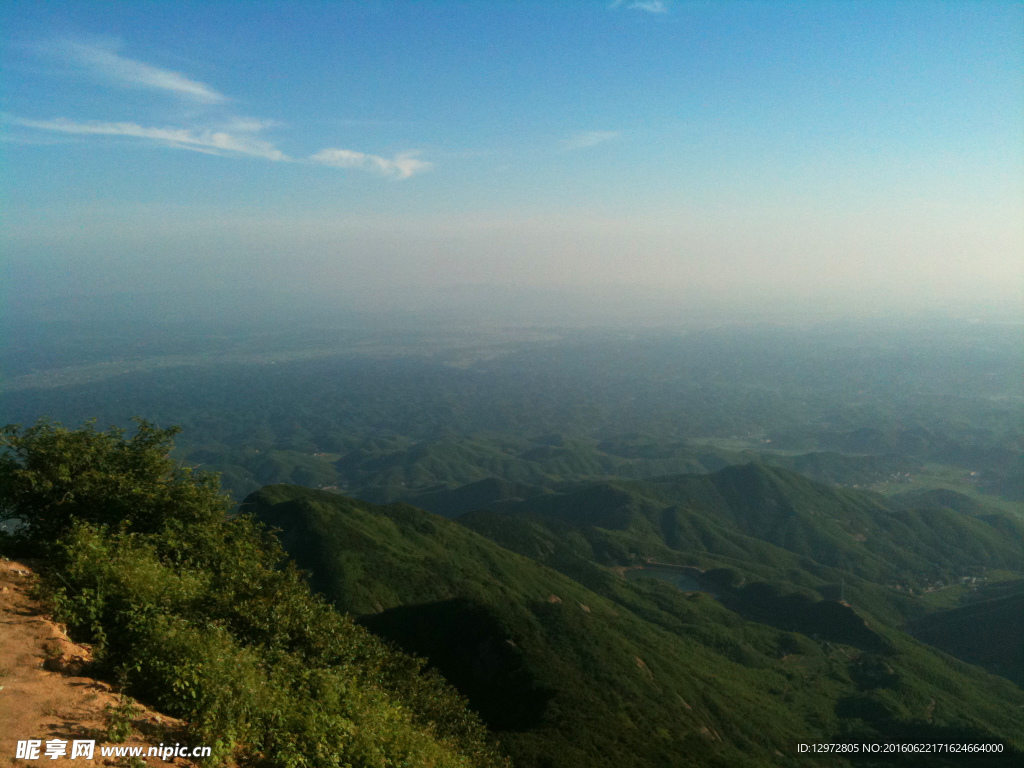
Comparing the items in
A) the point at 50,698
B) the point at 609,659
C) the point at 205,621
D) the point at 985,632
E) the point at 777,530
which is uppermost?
the point at 50,698

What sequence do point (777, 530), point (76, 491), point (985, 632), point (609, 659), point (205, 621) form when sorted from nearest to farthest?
point (205, 621) < point (76, 491) < point (609, 659) < point (985, 632) < point (777, 530)

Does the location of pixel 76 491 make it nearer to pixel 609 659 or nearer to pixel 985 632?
pixel 609 659

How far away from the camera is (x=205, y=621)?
13703 mm

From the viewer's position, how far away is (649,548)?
4609 inches

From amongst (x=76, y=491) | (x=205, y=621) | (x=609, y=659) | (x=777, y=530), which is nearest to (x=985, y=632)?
(x=777, y=530)

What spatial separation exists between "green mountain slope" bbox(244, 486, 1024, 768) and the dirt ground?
24713 millimetres

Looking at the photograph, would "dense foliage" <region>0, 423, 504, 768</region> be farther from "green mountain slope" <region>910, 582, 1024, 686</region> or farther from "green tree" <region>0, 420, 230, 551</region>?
"green mountain slope" <region>910, 582, 1024, 686</region>

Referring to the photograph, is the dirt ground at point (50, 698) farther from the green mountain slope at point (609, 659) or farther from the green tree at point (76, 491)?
the green mountain slope at point (609, 659)

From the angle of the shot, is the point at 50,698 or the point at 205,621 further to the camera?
the point at 205,621

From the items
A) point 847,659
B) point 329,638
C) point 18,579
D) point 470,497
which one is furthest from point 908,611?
point 18,579

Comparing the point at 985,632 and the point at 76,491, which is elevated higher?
the point at 76,491

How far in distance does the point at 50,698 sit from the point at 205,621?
3.51m

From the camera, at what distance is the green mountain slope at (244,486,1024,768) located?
129 feet

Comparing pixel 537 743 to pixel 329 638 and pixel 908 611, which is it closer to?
pixel 329 638
